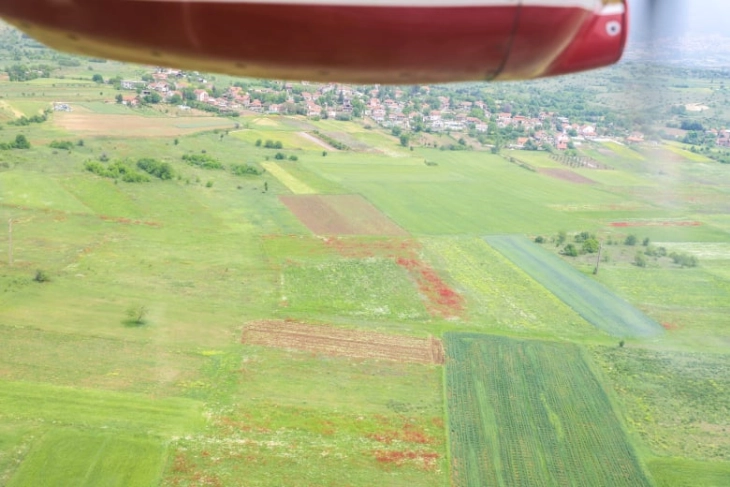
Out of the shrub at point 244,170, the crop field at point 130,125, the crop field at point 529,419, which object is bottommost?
the crop field at point 529,419

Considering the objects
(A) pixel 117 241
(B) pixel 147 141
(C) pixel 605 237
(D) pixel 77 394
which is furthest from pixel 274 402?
(B) pixel 147 141

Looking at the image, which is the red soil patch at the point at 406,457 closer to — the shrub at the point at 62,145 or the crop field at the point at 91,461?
the crop field at the point at 91,461

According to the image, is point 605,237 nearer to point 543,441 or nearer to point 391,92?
point 543,441

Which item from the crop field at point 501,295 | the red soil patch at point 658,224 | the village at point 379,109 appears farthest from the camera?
the village at point 379,109

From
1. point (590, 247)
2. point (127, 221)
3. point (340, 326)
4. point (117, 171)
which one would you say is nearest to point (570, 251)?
point (590, 247)

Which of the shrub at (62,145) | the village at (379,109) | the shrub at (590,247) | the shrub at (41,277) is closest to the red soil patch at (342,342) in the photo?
the shrub at (41,277)
